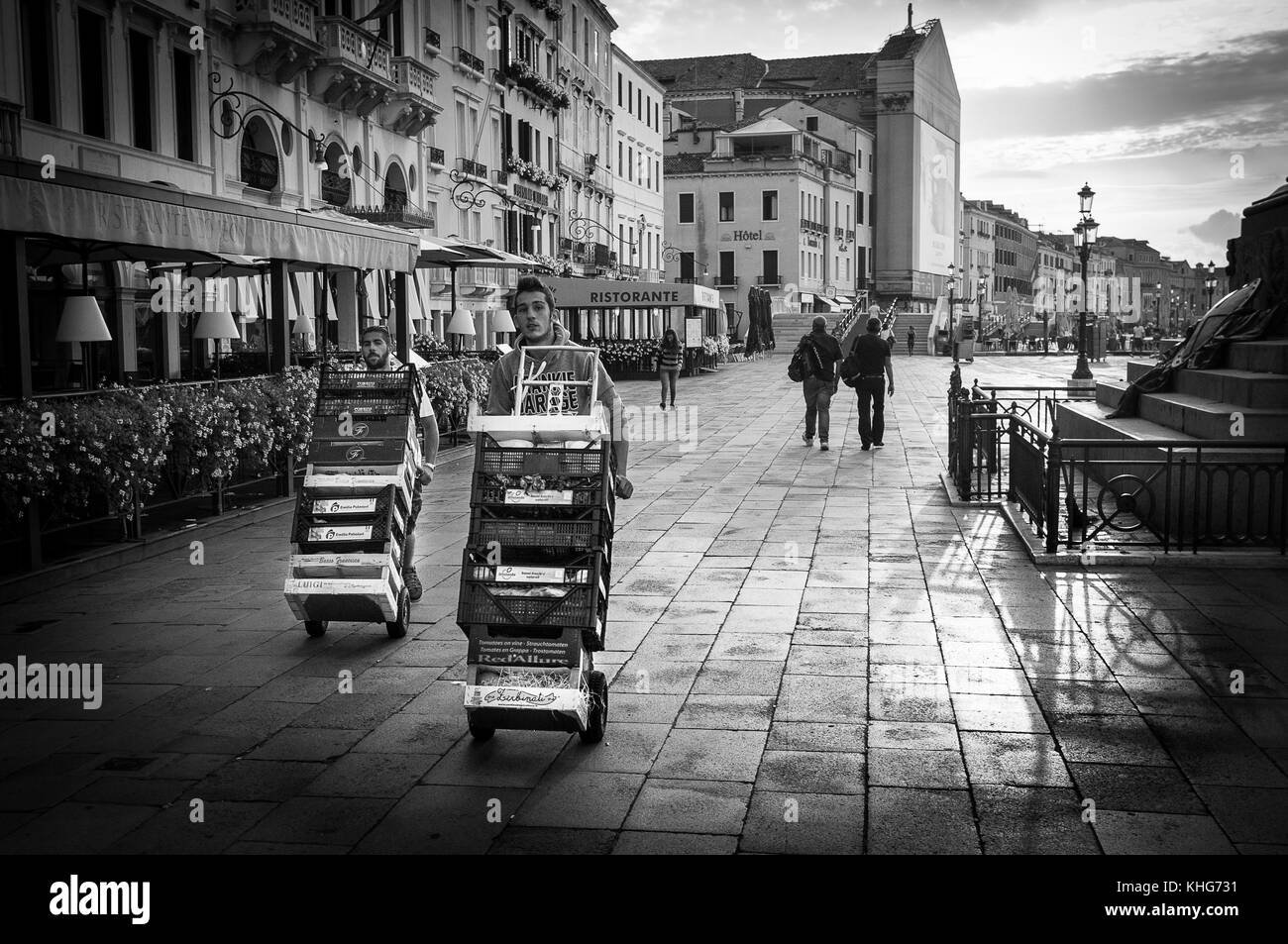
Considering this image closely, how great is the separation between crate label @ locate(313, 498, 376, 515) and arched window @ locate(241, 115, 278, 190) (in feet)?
55.5

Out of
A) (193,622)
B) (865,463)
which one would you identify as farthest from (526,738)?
(865,463)

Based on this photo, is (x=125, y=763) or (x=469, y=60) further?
(x=469, y=60)

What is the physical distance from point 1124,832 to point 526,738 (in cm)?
246

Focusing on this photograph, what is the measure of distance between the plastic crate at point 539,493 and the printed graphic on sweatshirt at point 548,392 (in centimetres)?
50

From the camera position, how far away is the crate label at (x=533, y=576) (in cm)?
534

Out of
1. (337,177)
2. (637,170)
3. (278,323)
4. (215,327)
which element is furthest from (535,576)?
(637,170)

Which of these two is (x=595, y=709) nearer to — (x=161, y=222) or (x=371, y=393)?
(x=371, y=393)

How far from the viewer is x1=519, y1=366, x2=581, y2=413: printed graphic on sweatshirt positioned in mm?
5812

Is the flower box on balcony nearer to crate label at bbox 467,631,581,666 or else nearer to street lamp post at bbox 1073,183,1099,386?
street lamp post at bbox 1073,183,1099,386

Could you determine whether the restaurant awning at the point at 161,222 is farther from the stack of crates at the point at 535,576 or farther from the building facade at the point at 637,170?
the building facade at the point at 637,170

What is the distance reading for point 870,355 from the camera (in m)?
17.8

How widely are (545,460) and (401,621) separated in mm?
2458

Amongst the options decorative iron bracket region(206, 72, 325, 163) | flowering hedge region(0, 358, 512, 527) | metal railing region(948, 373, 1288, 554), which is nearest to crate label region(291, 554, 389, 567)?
flowering hedge region(0, 358, 512, 527)

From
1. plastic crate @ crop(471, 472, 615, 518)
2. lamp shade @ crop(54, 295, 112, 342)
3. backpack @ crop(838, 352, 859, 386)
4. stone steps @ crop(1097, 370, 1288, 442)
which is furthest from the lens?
backpack @ crop(838, 352, 859, 386)
